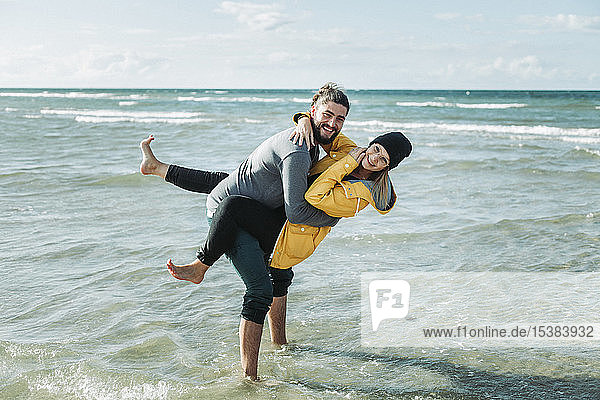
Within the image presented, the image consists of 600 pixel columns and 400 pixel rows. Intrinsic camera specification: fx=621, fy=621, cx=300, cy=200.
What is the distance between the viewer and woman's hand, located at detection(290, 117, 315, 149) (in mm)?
3533

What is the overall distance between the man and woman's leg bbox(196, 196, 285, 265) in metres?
0.04

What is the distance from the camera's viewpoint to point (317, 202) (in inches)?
138

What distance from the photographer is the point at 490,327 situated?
188 inches

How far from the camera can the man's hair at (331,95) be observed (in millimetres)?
3645

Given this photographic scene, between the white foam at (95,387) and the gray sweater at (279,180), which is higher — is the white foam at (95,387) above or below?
below

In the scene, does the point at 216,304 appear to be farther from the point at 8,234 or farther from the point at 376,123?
the point at 376,123

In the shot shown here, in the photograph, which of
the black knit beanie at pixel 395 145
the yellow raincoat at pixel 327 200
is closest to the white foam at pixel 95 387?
the yellow raincoat at pixel 327 200

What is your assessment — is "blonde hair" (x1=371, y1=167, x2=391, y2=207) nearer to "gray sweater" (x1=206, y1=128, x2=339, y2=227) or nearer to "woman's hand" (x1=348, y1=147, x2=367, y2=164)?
"woman's hand" (x1=348, y1=147, x2=367, y2=164)

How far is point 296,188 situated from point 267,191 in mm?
282

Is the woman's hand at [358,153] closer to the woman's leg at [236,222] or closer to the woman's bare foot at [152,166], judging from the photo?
the woman's leg at [236,222]

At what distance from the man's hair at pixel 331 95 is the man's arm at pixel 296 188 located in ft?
1.30

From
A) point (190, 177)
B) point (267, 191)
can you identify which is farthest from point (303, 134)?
point (190, 177)

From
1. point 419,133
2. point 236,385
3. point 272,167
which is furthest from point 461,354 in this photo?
point 419,133

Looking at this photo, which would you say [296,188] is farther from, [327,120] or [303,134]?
[327,120]
